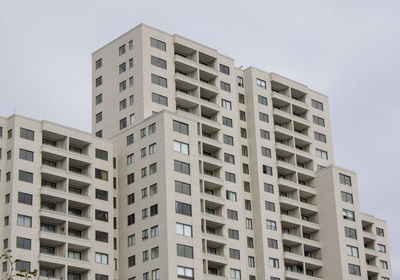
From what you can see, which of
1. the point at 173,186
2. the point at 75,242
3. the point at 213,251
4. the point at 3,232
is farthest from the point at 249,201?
the point at 3,232

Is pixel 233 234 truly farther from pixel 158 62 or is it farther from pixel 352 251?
pixel 158 62

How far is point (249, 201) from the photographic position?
131500 mm

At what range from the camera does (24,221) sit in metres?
104

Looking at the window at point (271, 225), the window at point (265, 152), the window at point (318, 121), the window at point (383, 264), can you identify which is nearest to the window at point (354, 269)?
the window at point (271, 225)

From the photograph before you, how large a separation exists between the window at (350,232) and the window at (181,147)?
122 feet

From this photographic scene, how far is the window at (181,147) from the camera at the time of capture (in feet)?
380

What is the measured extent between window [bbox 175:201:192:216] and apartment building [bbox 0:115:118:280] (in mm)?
10235

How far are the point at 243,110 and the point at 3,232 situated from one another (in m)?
52.0

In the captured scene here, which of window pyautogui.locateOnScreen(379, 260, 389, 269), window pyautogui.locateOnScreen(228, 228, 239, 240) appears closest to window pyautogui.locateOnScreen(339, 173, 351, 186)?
window pyautogui.locateOnScreen(379, 260, 389, 269)

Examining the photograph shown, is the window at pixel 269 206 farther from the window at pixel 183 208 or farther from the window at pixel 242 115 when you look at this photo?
the window at pixel 183 208

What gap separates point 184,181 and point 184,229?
730 cm

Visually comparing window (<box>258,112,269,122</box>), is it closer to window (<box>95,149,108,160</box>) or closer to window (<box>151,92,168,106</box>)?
window (<box>151,92,168,106</box>)

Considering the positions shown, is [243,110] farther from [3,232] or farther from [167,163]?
[3,232]

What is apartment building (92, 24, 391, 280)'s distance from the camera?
113562 mm
